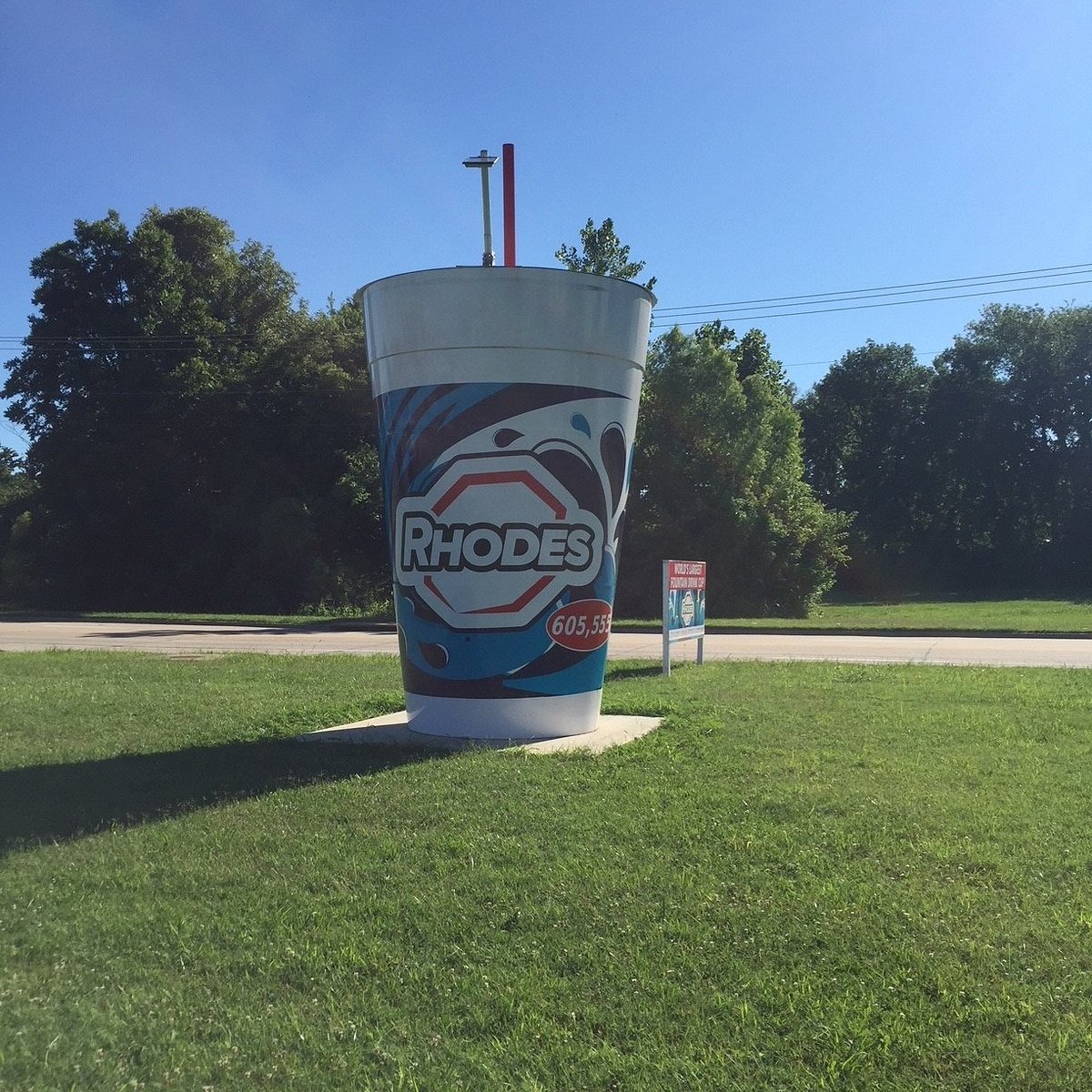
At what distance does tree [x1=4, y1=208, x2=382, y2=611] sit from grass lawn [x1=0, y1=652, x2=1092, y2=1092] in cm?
2630

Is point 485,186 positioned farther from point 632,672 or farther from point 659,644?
point 659,644

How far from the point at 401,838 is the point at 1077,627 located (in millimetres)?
20882

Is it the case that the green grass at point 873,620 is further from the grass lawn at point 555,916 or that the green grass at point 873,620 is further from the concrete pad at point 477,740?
the grass lawn at point 555,916

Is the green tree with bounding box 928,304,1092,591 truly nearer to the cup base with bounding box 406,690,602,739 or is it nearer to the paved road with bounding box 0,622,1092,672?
the paved road with bounding box 0,622,1092,672

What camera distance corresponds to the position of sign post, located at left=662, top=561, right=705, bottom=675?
13086mm

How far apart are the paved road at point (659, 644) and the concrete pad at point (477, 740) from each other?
666 centimetres

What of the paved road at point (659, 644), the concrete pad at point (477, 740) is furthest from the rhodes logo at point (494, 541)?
the paved road at point (659, 644)

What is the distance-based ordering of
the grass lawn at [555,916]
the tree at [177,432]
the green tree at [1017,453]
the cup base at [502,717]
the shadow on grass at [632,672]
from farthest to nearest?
the green tree at [1017,453]
the tree at [177,432]
the shadow on grass at [632,672]
the cup base at [502,717]
the grass lawn at [555,916]

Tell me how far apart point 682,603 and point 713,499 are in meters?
18.4

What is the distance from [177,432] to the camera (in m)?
35.6

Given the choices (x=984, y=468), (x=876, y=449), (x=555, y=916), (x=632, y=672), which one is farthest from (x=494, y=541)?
(x=876, y=449)

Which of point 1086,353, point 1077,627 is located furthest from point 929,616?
point 1086,353

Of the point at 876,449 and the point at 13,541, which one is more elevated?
the point at 876,449

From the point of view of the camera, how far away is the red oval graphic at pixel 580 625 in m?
8.30
